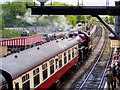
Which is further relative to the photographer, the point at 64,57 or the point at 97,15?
the point at 64,57

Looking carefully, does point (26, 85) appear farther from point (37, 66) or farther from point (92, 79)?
point (92, 79)

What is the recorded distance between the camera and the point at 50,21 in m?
61.6

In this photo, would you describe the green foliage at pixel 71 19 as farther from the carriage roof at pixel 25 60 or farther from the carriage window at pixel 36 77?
the carriage window at pixel 36 77

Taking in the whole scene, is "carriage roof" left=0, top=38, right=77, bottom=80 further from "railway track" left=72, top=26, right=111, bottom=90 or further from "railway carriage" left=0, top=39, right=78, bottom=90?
"railway track" left=72, top=26, right=111, bottom=90

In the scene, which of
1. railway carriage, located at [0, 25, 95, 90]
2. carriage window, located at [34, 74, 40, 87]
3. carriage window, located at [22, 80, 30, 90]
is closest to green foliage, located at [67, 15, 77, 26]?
railway carriage, located at [0, 25, 95, 90]

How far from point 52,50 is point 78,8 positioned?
5.65 meters

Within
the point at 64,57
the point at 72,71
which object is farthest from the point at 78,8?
the point at 72,71

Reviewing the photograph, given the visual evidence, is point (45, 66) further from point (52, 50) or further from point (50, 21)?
point (50, 21)

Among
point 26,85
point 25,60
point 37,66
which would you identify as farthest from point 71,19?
point 26,85

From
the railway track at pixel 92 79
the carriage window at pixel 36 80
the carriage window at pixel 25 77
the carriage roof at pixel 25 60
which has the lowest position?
the railway track at pixel 92 79

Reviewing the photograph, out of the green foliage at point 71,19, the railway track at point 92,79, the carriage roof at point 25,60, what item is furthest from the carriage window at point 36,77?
the green foliage at point 71,19

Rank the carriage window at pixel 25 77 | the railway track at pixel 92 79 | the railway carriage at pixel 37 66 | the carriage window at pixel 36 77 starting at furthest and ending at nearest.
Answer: the railway track at pixel 92 79 → the carriage window at pixel 36 77 → the carriage window at pixel 25 77 → the railway carriage at pixel 37 66

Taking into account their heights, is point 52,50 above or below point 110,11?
below

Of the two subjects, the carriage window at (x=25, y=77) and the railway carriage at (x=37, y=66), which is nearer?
the railway carriage at (x=37, y=66)
